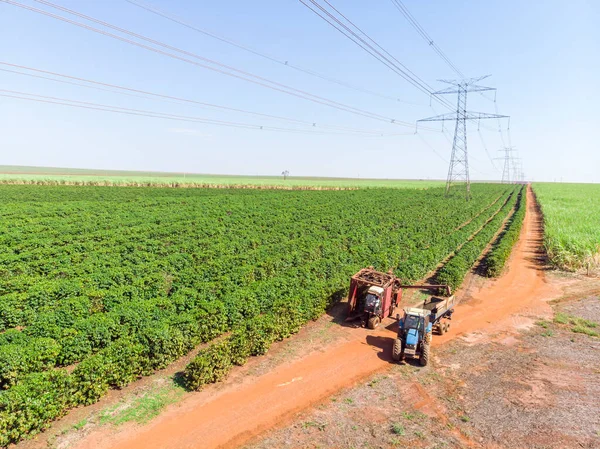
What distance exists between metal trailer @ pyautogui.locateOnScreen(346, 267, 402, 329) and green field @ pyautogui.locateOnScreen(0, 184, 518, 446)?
160 centimetres

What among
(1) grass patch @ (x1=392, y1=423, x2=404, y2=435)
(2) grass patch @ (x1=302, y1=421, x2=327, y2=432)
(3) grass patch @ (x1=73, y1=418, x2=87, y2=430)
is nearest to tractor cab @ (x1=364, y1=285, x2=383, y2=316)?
(1) grass patch @ (x1=392, y1=423, x2=404, y2=435)

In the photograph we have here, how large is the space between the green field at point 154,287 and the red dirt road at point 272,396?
4.08 feet

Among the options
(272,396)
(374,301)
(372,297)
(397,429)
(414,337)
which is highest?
(372,297)

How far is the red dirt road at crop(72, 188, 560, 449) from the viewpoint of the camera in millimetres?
9461

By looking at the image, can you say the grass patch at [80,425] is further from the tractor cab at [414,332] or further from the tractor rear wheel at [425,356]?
the tractor rear wheel at [425,356]

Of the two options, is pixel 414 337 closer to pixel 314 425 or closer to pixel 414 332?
pixel 414 332

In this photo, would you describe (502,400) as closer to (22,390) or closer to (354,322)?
(354,322)

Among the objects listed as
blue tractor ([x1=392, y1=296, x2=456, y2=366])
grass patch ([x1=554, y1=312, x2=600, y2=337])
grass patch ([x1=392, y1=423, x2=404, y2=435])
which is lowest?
grass patch ([x1=392, y1=423, x2=404, y2=435])

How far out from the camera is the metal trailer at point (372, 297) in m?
16.0

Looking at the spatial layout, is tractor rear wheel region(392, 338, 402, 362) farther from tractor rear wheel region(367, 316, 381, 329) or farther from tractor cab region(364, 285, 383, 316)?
tractor rear wheel region(367, 316, 381, 329)

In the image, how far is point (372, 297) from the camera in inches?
630

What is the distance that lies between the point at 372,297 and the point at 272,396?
6.74 metres

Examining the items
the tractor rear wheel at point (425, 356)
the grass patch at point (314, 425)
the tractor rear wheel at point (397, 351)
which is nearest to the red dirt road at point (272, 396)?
the tractor rear wheel at point (397, 351)

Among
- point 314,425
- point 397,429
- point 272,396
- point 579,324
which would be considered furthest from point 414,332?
point 579,324
